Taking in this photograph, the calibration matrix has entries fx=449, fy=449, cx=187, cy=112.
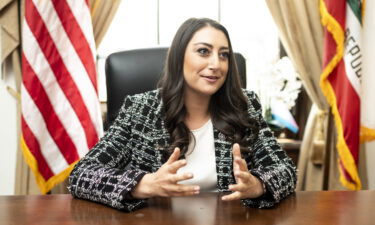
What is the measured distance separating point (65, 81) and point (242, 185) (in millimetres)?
1626

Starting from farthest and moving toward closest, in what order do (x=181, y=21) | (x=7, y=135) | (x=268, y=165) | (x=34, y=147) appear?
(x=181, y=21)
(x=7, y=135)
(x=34, y=147)
(x=268, y=165)

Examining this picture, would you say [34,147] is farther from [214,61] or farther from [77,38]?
[214,61]

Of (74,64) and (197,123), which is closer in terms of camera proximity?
(197,123)

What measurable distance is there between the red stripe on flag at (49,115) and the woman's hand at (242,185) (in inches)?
59.0

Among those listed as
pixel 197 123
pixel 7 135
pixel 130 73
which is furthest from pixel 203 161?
pixel 7 135

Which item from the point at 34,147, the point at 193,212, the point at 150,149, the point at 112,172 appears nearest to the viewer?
the point at 193,212

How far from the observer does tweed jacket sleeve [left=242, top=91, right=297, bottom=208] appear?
4.47 ft

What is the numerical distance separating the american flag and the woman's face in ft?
3.14

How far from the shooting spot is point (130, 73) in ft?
6.44

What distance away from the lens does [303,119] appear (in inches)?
130

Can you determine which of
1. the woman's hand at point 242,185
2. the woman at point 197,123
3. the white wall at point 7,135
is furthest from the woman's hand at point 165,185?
the white wall at point 7,135

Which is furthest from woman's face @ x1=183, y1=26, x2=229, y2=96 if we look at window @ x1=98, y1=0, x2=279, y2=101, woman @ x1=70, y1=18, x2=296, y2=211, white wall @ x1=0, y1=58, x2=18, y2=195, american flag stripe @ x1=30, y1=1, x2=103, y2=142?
white wall @ x1=0, y1=58, x2=18, y2=195

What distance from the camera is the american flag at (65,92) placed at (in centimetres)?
259

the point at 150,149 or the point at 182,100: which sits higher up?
the point at 182,100
